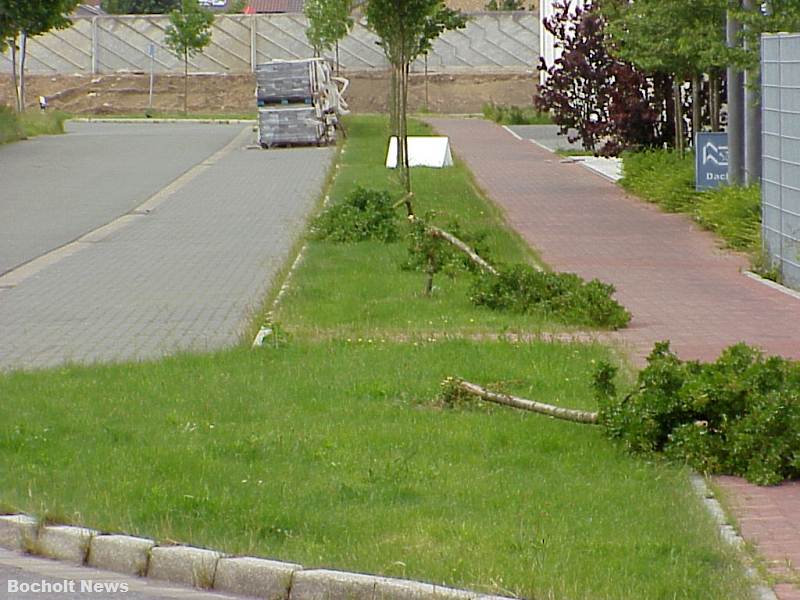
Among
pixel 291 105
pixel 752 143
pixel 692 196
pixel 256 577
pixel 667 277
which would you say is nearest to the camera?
pixel 256 577

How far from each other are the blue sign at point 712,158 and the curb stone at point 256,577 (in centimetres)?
1539

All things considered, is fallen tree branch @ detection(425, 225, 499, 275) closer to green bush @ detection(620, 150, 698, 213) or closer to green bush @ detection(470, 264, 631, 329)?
green bush @ detection(470, 264, 631, 329)

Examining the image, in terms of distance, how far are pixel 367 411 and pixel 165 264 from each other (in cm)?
819

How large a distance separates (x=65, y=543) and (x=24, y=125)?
41016mm

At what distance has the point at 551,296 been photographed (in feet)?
40.8

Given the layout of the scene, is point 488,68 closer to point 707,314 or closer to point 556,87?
point 556,87

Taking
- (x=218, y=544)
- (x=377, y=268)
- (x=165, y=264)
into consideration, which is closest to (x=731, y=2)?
(x=377, y=268)

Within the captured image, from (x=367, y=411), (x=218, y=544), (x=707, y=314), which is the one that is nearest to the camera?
(x=218, y=544)

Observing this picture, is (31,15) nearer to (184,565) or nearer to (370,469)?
(370,469)

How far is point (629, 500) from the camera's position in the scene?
6895 mm

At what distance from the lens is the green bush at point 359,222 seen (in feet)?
59.1

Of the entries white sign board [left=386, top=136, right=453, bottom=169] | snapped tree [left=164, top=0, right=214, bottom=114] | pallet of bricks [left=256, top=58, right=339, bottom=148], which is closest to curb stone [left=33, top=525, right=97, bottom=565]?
white sign board [left=386, top=136, right=453, bottom=169]

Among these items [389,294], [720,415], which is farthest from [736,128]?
[720,415]

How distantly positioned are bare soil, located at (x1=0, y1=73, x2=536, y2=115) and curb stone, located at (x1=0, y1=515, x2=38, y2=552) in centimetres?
5829
